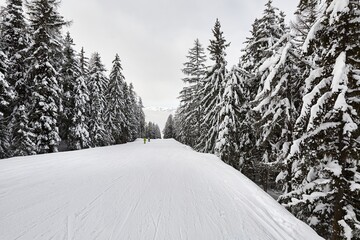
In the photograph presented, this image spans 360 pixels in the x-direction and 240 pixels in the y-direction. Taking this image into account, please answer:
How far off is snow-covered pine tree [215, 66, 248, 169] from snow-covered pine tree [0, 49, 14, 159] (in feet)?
48.2

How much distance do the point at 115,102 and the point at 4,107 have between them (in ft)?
54.2

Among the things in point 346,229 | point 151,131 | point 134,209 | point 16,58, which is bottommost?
point 346,229

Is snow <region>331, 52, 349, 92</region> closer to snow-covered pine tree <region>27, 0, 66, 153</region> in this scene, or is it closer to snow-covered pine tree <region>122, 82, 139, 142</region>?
snow-covered pine tree <region>27, 0, 66, 153</region>

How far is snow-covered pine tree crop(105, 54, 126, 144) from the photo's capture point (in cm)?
2914

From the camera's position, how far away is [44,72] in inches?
588

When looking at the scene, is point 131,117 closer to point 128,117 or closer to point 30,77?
point 128,117

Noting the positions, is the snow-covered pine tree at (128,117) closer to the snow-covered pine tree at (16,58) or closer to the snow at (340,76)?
the snow-covered pine tree at (16,58)

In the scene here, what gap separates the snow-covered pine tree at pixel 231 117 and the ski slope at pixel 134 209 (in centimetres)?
728

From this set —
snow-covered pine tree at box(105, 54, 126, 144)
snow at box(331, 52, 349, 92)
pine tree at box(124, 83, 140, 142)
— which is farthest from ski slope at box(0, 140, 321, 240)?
pine tree at box(124, 83, 140, 142)

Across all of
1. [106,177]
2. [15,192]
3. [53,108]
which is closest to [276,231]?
[106,177]

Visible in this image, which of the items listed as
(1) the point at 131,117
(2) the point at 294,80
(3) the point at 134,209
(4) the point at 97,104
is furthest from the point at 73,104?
(2) the point at 294,80

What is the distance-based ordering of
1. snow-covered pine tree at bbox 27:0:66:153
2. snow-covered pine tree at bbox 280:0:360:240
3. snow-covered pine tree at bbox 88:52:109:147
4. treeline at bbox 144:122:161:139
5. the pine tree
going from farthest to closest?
treeline at bbox 144:122:161:139, the pine tree, snow-covered pine tree at bbox 88:52:109:147, snow-covered pine tree at bbox 27:0:66:153, snow-covered pine tree at bbox 280:0:360:240

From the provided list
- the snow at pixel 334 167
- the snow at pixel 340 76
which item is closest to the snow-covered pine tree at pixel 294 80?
the snow at pixel 334 167

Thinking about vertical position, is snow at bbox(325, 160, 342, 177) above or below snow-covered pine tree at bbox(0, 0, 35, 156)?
below
